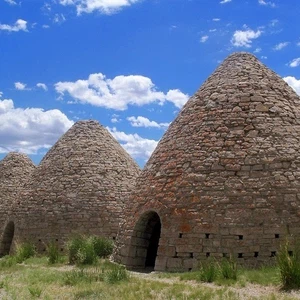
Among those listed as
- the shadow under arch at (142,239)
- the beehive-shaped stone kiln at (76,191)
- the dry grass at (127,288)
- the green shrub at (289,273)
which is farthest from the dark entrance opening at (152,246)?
the green shrub at (289,273)

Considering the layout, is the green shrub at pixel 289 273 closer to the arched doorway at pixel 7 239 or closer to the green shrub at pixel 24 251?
the green shrub at pixel 24 251

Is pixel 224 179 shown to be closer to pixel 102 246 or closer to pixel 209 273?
pixel 209 273

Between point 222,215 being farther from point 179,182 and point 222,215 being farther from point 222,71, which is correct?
point 222,71

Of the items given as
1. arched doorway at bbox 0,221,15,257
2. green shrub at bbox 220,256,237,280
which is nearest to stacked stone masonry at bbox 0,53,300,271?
green shrub at bbox 220,256,237,280

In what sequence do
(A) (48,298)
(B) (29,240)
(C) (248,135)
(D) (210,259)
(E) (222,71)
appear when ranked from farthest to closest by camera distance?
(B) (29,240), (E) (222,71), (C) (248,135), (D) (210,259), (A) (48,298)

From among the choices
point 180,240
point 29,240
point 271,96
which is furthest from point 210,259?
point 29,240

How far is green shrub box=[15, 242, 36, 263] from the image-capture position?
50.3 feet

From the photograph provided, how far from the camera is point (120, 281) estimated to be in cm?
934

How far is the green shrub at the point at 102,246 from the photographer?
14469 mm

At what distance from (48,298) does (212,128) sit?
5622 millimetres

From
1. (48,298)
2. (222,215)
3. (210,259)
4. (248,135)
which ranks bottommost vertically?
(48,298)

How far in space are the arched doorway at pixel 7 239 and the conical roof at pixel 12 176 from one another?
2126mm

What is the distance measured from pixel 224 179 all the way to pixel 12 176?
47.2 ft

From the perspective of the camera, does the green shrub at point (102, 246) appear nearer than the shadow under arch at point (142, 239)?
No
